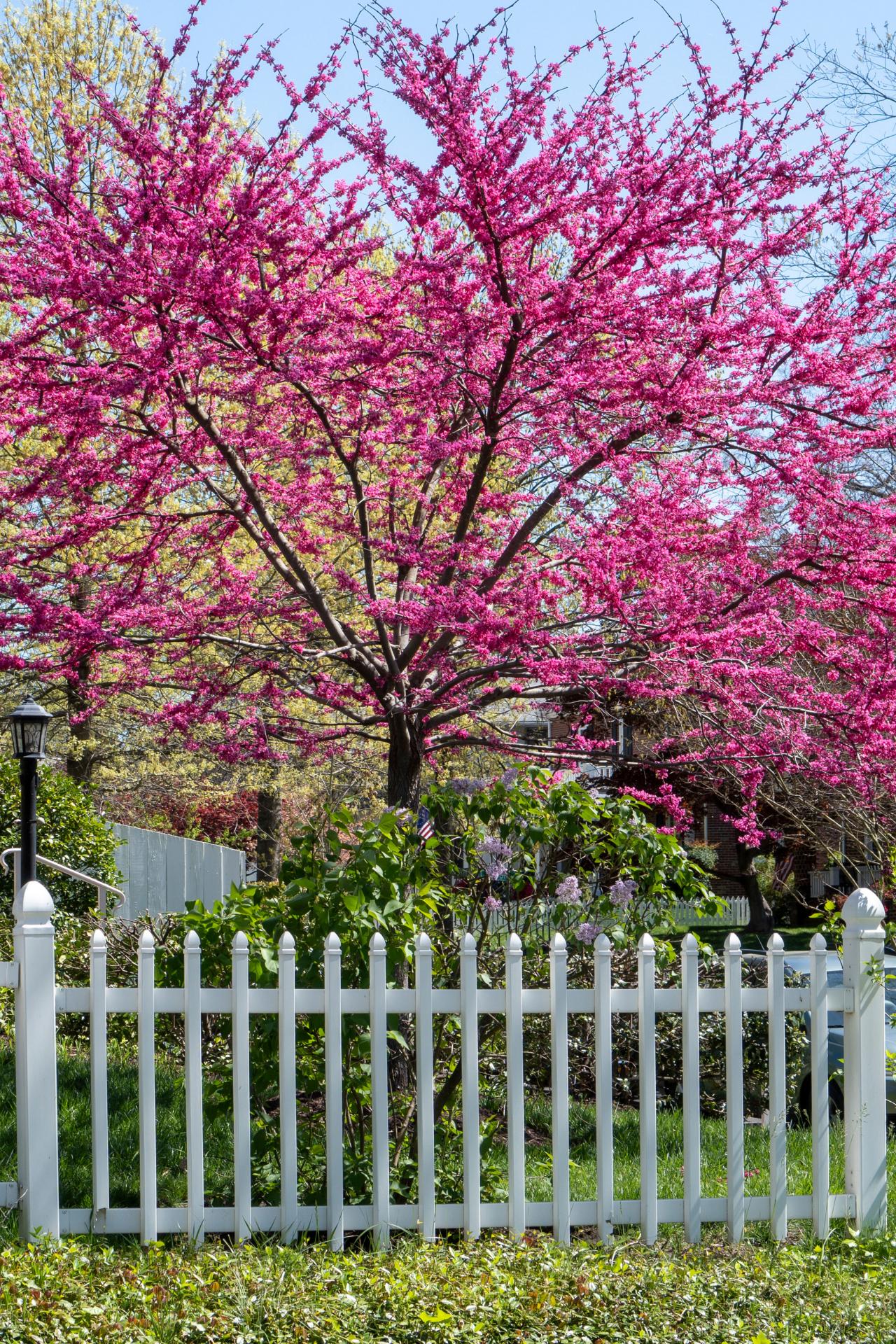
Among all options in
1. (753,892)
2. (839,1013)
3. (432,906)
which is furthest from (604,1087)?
(753,892)

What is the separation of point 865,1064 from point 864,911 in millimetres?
548

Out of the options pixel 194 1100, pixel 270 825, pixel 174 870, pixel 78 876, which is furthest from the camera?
pixel 174 870

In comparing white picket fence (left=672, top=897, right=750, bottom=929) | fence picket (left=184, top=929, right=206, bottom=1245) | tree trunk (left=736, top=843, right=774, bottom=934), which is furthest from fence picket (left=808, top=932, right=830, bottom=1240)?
white picket fence (left=672, top=897, right=750, bottom=929)

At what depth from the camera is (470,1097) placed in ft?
13.9

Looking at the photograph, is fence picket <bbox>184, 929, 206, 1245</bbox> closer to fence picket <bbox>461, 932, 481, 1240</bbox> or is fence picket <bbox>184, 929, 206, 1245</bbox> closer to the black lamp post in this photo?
fence picket <bbox>461, 932, 481, 1240</bbox>

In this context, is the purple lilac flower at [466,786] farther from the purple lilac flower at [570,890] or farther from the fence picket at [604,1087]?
the fence picket at [604,1087]

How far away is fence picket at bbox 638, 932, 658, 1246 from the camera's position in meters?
4.33

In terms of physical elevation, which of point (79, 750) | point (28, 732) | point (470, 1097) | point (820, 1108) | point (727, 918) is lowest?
point (727, 918)

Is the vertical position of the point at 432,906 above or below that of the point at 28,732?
below

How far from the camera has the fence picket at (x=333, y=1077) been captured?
13.5 ft

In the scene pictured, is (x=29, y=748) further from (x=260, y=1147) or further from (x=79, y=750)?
(x=79, y=750)

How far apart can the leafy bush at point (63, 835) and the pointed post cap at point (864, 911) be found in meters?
8.42

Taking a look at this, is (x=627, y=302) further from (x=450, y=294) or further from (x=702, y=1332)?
(x=702, y=1332)

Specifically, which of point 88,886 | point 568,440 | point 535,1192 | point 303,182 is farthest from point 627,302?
point 88,886
